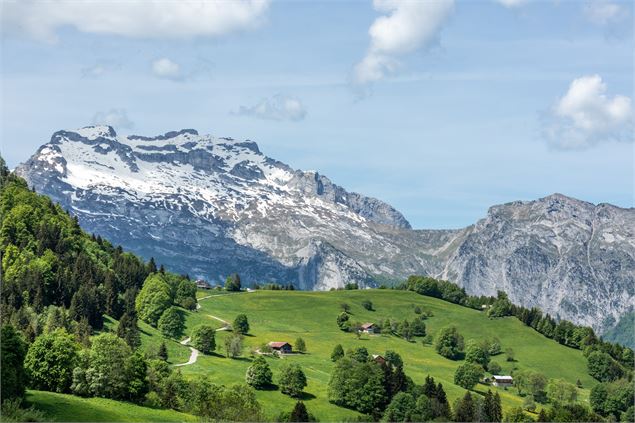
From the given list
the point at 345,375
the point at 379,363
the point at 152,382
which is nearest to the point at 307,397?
the point at 345,375

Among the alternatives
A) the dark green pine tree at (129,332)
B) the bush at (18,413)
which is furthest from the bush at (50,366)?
the dark green pine tree at (129,332)

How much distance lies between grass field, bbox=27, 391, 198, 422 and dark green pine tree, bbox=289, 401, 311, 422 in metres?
23.4

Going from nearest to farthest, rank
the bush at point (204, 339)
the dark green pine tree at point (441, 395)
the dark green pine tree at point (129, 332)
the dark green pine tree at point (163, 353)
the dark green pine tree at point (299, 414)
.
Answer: the dark green pine tree at point (299, 414) → the dark green pine tree at point (163, 353) → the dark green pine tree at point (441, 395) → the dark green pine tree at point (129, 332) → the bush at point (204, 339)

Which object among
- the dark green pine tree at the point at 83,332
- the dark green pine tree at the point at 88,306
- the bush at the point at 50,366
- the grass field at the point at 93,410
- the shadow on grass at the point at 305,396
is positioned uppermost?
the dark green pine tree at the point at 88,306

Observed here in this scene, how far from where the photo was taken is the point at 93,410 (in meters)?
119

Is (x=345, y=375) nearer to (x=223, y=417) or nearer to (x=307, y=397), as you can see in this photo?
(x=307, y=397)

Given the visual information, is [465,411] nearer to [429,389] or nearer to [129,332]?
[429,389]

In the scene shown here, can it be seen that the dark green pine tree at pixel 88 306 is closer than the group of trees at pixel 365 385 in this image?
No

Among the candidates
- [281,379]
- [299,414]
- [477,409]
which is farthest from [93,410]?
[477,409]

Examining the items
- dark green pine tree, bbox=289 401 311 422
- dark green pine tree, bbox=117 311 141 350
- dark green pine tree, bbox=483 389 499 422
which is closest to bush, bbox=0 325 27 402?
dark green pine tree, bbox=289 401 311 422

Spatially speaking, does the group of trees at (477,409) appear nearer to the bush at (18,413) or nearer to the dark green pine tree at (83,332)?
the dark green pine tree at (83,332)

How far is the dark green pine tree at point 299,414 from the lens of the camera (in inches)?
5960

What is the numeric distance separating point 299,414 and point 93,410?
42.3 meters

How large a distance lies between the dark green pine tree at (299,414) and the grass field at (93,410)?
76.8ft
